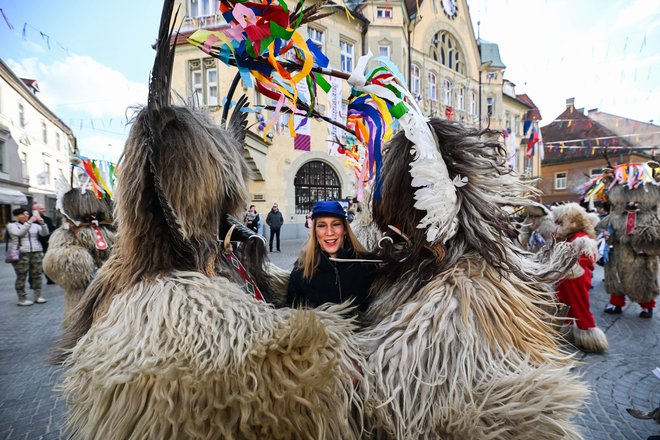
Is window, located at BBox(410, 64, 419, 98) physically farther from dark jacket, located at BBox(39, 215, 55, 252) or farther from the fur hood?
dark jacket, located at BBox(39, 215, 55, 252)

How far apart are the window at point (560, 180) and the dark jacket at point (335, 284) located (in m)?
33.6

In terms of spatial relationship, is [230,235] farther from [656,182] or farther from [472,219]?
[656,182]

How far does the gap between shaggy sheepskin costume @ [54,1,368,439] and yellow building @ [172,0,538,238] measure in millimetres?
9382

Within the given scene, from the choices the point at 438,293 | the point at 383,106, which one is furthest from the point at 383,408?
the point at 383,106

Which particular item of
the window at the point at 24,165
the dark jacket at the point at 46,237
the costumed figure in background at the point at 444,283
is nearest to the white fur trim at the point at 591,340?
the costumed figure in background at the point at 444,283

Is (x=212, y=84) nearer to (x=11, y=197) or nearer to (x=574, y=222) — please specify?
(x=11, y=197)

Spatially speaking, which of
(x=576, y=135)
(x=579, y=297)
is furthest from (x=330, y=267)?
(x=576, y=135)

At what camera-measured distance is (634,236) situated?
5258 millimetres

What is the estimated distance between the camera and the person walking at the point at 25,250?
6.33 m

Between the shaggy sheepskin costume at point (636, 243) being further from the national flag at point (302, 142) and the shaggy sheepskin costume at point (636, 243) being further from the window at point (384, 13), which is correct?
the window at point (384, 13)

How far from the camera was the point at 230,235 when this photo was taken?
5.31ft

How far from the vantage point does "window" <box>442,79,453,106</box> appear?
2073cm

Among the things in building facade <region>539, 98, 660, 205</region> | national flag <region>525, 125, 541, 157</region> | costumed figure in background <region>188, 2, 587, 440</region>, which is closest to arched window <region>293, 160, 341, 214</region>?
national flag <region>525, 125, 541, 157</region>

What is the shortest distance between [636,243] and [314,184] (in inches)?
500
